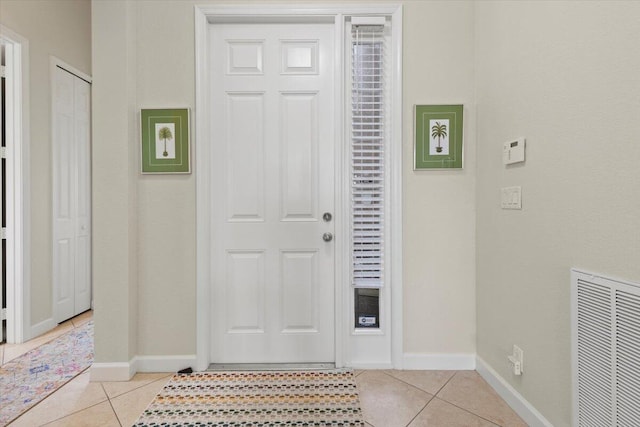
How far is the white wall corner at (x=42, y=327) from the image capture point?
110 inches

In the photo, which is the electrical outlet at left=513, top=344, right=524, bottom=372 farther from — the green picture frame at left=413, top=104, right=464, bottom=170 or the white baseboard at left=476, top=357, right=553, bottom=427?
the green picture frame at left=413, top=104, right=464, bottom=170

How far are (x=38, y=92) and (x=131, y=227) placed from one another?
5.78 feet

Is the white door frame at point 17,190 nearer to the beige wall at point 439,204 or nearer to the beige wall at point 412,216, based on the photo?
the beige wall at point 412,216

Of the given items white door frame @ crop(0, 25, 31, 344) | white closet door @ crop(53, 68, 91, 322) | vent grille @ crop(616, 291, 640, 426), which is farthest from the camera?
white closet door @ crop(53, 68, 91, 322)

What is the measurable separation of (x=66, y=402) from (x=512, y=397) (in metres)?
2.40

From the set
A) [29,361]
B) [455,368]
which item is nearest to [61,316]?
[29,361]

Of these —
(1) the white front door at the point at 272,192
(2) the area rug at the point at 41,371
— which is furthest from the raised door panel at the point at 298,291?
(2) the area rug at the point at 41,371

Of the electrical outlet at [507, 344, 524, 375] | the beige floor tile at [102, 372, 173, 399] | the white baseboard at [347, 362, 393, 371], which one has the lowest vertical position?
the beige floor tile at [102, 372, 173, 399]

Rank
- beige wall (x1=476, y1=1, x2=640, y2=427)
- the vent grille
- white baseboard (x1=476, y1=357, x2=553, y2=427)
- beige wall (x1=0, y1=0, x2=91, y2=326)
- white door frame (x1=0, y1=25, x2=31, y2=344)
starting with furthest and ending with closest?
beige wall (x1=0, y1=0, x2=91, y2=326) < white door frame (x1=0, y1=25, x2=31, y2=344) < white baseboard (x1=476, y1=357, x2=553, y2=427) < beige wall (x1=476, y1=1, x2=640, y2=427) < the vent grille

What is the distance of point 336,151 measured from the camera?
7.28ft

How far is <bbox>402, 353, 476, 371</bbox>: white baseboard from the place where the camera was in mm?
2217

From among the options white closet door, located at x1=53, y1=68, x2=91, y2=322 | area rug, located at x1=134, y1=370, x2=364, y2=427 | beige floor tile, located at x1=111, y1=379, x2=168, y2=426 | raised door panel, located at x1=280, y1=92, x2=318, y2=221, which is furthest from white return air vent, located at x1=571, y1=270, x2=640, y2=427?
white closet door, located at x1=53, y1=68, x2=91, y2=322

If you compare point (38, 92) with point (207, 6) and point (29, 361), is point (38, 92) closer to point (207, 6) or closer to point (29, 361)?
point (207, 6)

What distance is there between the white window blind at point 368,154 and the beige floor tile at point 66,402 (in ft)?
5.39
